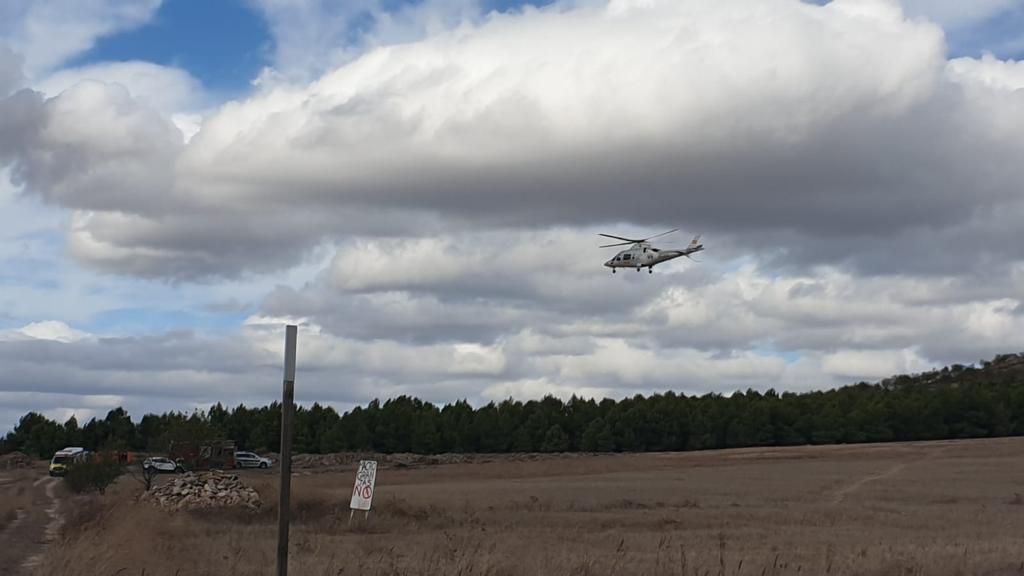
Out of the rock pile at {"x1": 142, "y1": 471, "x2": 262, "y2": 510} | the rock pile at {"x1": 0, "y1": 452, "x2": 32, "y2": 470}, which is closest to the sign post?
the rock pile at {"x1": 142, "y1": 471, "x2": 262, "y2": 510}

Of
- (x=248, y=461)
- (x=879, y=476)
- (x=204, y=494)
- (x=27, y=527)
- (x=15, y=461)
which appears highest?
(x=15, y=461)

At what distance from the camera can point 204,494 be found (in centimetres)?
4616

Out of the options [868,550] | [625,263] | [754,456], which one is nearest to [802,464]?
[754,456]

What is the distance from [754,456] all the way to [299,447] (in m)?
56.0

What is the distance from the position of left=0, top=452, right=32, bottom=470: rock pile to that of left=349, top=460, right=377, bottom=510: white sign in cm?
8242

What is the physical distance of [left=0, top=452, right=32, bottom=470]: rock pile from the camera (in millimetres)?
112438

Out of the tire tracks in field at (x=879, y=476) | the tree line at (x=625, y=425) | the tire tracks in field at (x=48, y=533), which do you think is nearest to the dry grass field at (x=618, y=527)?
the tire tracks in field at (x=879, y=476)

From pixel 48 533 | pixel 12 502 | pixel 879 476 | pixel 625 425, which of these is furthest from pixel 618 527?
pixel 625 425

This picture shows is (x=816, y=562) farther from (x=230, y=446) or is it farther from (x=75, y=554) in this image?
(x=230, y=446)

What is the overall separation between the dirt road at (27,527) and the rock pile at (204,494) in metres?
3.82

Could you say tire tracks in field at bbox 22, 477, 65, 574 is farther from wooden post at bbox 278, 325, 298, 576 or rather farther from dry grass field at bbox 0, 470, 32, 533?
wooden post at bbox 278, 325, 298, 576

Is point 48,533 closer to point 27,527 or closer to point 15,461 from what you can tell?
point 27,527

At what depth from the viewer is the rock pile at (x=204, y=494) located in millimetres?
45031

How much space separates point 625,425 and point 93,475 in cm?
7896
